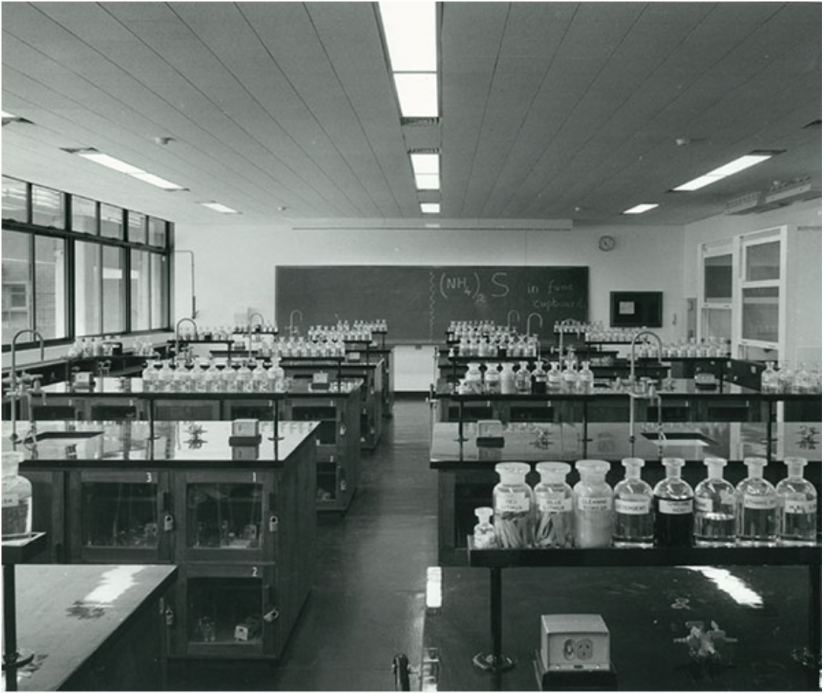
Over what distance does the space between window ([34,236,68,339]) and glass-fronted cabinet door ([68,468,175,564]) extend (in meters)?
→ 5.29

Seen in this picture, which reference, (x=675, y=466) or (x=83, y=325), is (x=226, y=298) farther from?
(x=675, y=466)

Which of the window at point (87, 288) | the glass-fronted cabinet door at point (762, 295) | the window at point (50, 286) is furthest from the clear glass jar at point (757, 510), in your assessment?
the window at point (87, 288)

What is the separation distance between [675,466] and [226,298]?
1019 centimetres

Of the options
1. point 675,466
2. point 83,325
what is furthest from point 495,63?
point 83,325

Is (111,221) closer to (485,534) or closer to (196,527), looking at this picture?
(196,527)

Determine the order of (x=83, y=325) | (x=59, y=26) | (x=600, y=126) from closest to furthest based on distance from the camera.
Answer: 1. (x=59, y=26)
2. (x=600, y=126)
3. (x=83, y=325)

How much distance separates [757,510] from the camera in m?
1.56

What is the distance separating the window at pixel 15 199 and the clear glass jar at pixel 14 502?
638cm

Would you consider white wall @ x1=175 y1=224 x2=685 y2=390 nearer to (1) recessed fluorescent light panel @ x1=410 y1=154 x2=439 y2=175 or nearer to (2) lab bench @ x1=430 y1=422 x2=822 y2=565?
(1) recessed fluorescent light panel @ x1=410 y1=154 x2=439 y2=175

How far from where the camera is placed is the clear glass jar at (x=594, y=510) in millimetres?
1510

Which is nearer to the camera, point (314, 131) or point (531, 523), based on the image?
point (531, 523)

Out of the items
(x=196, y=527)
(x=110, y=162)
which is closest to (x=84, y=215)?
(x=110, y=162)

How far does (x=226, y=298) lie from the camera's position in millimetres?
11242

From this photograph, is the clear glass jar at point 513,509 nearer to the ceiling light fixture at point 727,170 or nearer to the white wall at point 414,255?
the ceiling light fixture at point 727,170
